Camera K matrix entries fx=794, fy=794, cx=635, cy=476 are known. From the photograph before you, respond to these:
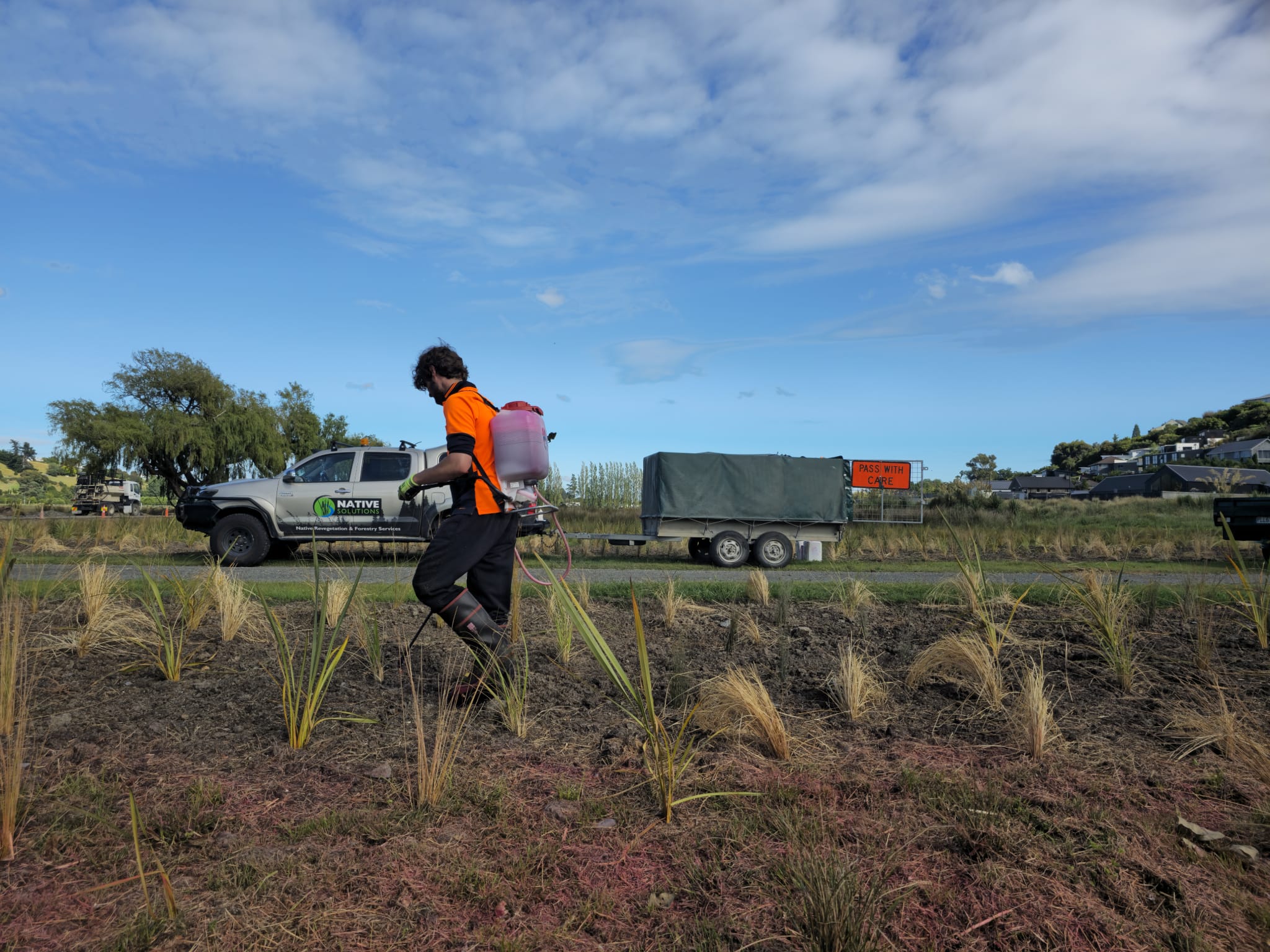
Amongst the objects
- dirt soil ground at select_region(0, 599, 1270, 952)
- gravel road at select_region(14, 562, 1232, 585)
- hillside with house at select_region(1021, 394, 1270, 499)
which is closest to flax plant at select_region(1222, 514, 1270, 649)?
dirt soil ground at select_region(0, 599, 1270, 952)

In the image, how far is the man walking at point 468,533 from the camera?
13.3 ft

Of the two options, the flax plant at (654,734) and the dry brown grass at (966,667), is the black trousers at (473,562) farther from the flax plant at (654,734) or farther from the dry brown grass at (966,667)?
the dry brown grass at (966,667)

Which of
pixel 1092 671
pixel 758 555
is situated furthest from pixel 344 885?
pixel 758 555

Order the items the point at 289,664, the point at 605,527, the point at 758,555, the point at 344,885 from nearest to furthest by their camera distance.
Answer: the point at 344,885, the point at 289,664, the point at 758,555, the point at 605,527

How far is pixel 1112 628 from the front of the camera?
4.75 meters

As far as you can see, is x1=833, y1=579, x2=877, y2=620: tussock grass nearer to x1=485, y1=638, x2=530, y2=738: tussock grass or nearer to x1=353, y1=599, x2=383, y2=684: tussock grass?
x1=485, y1=638, x2=530, y2=738: tussock grass

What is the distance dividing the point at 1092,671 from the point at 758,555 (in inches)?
379

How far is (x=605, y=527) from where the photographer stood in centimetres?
2081

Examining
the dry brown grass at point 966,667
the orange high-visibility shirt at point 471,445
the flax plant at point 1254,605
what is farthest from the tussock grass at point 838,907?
the flax plant at point 1254,605

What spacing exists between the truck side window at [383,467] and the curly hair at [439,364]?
9116 millimetres

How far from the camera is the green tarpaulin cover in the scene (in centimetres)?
1465

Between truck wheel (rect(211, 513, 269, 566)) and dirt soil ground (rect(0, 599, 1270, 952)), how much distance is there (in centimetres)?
877

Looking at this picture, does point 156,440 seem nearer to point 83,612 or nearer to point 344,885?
point 83,612

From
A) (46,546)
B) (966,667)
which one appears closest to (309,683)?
(966,667)
